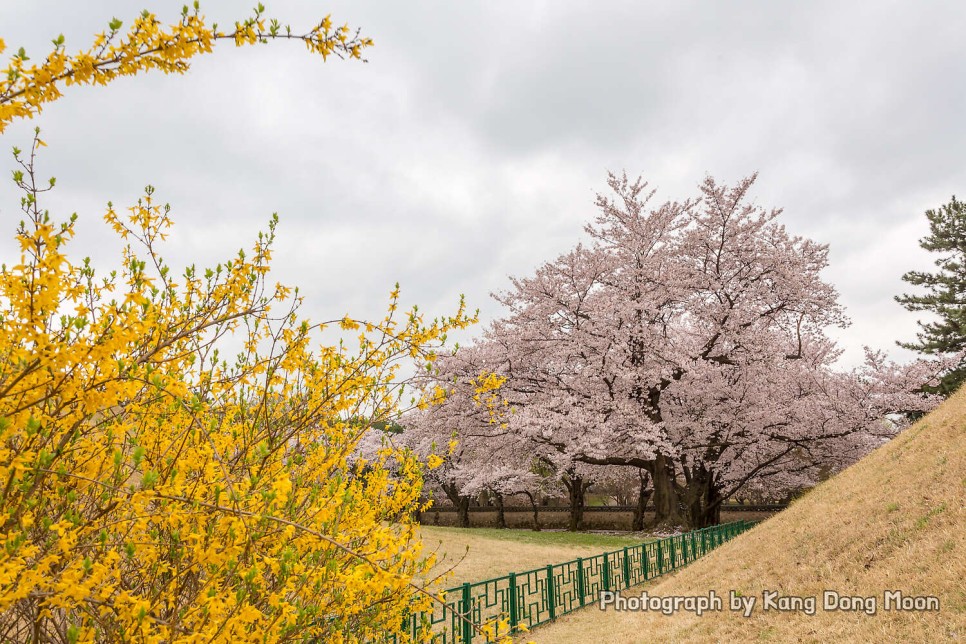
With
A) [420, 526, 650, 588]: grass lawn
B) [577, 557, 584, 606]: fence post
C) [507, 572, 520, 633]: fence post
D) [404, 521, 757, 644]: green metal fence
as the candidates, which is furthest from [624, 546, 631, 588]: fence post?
[507, 572, 520, 633]: fence post

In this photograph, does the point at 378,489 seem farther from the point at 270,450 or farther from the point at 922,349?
the point at 922,349

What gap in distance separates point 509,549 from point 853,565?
446 inches

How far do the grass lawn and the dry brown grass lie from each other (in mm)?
4190

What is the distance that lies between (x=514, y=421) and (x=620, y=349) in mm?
4365

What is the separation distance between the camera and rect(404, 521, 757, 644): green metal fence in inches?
298

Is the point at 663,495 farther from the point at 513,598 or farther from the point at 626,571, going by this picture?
the point at 513,598

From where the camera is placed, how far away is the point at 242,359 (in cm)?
408

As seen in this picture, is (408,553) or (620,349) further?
(620,349)

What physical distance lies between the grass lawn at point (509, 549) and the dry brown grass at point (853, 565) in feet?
13.7

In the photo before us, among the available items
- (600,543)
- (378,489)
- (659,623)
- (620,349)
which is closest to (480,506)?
(600,543)

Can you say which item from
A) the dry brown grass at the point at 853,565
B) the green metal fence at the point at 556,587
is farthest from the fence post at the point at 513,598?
the dry brown grass at the point at 853,565

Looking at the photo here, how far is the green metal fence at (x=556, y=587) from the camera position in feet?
24.8

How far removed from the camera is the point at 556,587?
32.7 feet

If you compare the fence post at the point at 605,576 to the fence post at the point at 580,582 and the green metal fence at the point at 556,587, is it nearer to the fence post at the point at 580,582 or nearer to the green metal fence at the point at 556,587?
the green metal fence at the point at 556,587
